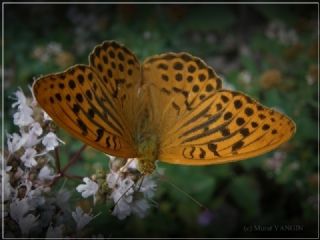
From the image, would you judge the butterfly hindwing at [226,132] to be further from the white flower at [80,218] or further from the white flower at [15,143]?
the white flower at [15,143]

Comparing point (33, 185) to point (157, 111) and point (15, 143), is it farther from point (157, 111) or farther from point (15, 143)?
point (157, 111)

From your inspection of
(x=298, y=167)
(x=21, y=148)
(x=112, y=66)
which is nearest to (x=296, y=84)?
(x=298, y=167)

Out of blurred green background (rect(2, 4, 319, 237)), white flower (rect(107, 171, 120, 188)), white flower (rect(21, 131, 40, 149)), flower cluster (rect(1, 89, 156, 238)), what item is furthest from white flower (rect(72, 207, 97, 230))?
blurred green background (rect(2, 4, 319, 237))

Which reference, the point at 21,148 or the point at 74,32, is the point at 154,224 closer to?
the point at 21,148

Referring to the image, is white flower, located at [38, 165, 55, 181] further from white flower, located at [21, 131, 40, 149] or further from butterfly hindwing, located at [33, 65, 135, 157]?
butterfly hindwing, located at [33, 65, 135, 157]

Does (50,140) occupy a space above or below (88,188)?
above

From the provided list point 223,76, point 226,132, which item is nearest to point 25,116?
point 226,132
